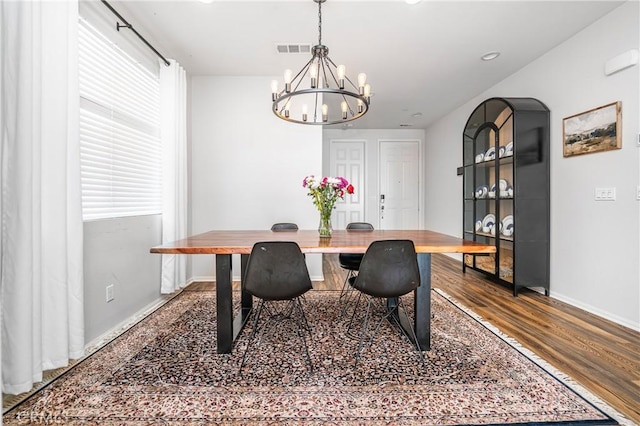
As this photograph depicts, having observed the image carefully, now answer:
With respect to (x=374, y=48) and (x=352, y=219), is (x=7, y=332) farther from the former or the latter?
(x=352, y=219)

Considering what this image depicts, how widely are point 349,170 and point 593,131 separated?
4416 mm

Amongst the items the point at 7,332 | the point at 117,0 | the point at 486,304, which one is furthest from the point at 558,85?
the point at 7,332

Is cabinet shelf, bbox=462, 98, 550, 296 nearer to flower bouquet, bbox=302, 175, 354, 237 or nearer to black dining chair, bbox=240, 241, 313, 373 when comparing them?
flower bouquet, bbox=302, 175, 354, 237

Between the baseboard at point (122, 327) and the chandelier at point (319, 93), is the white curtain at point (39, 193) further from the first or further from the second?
the chandelier at point (319, 93)

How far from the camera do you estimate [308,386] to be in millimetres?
1657

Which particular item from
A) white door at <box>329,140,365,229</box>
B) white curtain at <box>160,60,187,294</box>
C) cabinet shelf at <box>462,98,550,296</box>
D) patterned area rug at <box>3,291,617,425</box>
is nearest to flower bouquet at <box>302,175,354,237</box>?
patterned area rug at <box>3,291,617,425</box>

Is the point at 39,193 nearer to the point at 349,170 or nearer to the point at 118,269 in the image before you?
A: the point at 118,269

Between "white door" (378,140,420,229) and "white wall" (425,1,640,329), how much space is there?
3.14 metres

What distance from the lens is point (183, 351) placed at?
2.06m

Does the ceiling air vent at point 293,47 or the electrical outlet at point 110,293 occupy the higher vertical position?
the ceiling air vent at point 293,47

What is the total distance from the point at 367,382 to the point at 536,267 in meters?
2.63

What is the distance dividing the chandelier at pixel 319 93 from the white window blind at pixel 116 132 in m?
1.30

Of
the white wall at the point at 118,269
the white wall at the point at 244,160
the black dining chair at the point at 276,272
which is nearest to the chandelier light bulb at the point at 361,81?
the black dining chair at the point at 276,272

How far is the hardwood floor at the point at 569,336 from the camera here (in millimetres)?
1673
